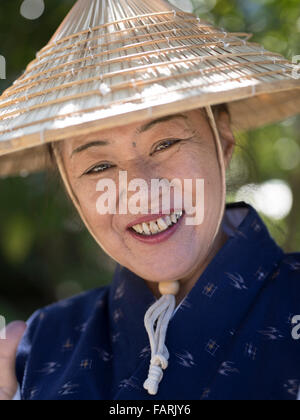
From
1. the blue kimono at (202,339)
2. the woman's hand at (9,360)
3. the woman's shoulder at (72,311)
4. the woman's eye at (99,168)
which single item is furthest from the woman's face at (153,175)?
the woman's hand at (9,360)

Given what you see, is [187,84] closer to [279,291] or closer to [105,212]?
[105,212]

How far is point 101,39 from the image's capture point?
55.7 inches

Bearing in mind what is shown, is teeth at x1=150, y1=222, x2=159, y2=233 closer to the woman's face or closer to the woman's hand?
the woman's face

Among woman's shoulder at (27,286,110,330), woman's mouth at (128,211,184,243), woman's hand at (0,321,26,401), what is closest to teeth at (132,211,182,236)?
woman's mouth at (128,211,184,243)

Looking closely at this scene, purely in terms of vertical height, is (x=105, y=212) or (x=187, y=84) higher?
(x=187, y=84)

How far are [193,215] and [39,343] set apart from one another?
2.18ft

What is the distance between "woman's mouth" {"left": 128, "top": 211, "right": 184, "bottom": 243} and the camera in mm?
1472

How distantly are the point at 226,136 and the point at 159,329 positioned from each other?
0.61 meters

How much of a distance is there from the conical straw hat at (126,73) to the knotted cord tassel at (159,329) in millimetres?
568

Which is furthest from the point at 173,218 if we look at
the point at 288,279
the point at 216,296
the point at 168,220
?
the point at 288,279

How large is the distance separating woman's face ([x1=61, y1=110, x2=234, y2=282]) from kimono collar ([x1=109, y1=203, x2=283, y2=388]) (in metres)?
0.07

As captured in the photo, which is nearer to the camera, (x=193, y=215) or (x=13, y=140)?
(x=13, y=140)

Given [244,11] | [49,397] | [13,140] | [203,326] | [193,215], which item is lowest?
[49,397]
